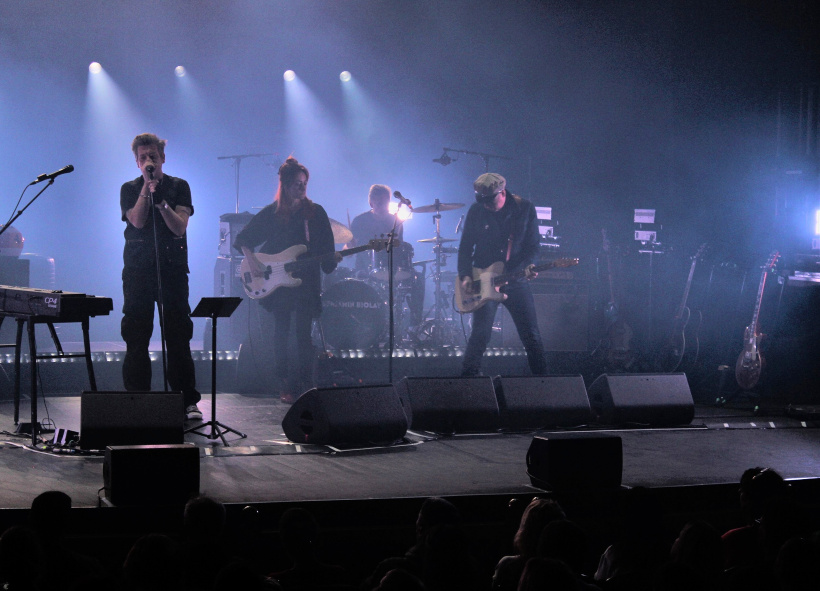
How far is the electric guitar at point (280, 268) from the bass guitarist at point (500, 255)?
793 mm

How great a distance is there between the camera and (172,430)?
481cm

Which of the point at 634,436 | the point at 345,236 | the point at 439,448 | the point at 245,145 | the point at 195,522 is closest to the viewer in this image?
the point at 195,522

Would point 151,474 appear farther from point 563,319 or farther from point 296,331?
point 563,319

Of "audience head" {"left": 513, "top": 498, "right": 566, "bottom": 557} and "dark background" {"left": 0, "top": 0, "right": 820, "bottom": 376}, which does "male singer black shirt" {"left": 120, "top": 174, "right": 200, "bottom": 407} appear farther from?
"dark background" {"left": 0, "top": 0, "right": 820, "bottom": 376}

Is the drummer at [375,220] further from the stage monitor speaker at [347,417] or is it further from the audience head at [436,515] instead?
the audience head at [436,515]

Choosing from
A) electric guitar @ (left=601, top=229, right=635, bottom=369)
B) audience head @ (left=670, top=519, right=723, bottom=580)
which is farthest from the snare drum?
audience head @ (left=670, top=519, right=723, bottom=580)

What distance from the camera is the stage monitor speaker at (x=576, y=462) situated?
4168 mm

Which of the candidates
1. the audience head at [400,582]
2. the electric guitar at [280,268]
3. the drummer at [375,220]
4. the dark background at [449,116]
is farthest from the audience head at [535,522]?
the drummer at [375,220]

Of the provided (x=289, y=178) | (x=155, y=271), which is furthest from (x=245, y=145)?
(x=155, y=271)

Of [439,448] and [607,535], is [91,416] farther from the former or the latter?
[607,535]

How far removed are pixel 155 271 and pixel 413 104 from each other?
843cm

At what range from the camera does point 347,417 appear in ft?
17.5

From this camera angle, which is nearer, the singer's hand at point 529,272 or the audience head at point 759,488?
the audience head at point 759,488

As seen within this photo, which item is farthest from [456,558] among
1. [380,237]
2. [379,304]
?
[380,237]
